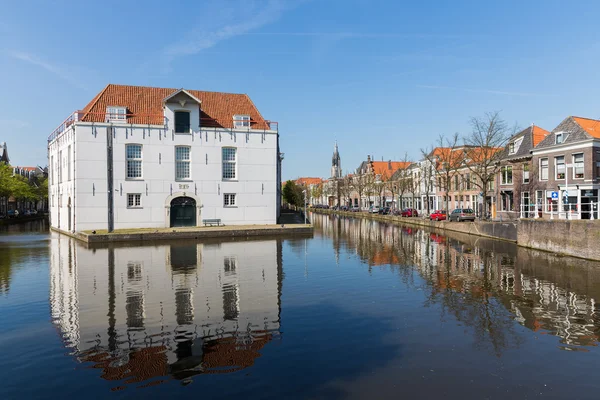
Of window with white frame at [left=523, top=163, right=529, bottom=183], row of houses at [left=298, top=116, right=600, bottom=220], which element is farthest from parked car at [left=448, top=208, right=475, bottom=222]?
window with white frame at [left=523, top=163, right=529, bottom=183]

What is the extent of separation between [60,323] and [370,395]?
30.2 ft

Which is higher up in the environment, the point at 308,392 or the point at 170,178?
the point at 170,178

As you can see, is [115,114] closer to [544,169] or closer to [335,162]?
[544,169]

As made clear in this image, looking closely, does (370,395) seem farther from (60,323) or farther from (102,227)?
(102,227)

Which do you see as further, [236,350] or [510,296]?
[510,296]

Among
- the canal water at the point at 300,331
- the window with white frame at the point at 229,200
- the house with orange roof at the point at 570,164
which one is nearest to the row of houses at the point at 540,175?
the house with orange roof at the point at 570,164

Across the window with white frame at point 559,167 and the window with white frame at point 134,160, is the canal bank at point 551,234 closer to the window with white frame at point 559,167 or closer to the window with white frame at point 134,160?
Answer: the window with white frame at point 559,167

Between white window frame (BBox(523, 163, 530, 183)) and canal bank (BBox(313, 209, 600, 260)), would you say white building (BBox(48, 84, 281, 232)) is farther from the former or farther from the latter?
white window frame (BBox(523, 163, 530, 183))

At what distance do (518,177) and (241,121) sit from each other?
31704 millimetres

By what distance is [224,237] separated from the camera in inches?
1455

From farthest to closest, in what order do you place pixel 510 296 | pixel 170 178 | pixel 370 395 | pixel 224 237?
1. pixel 170 178
2. pixel 224 237
3. pixel 510 296
4. pixel 370 395

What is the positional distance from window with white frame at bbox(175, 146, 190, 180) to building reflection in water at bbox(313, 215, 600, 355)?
2042 centimetres

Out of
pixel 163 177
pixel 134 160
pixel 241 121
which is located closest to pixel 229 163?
pixel 241 121

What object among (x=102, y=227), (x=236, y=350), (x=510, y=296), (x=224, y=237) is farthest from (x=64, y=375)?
(x=102, y=227)
